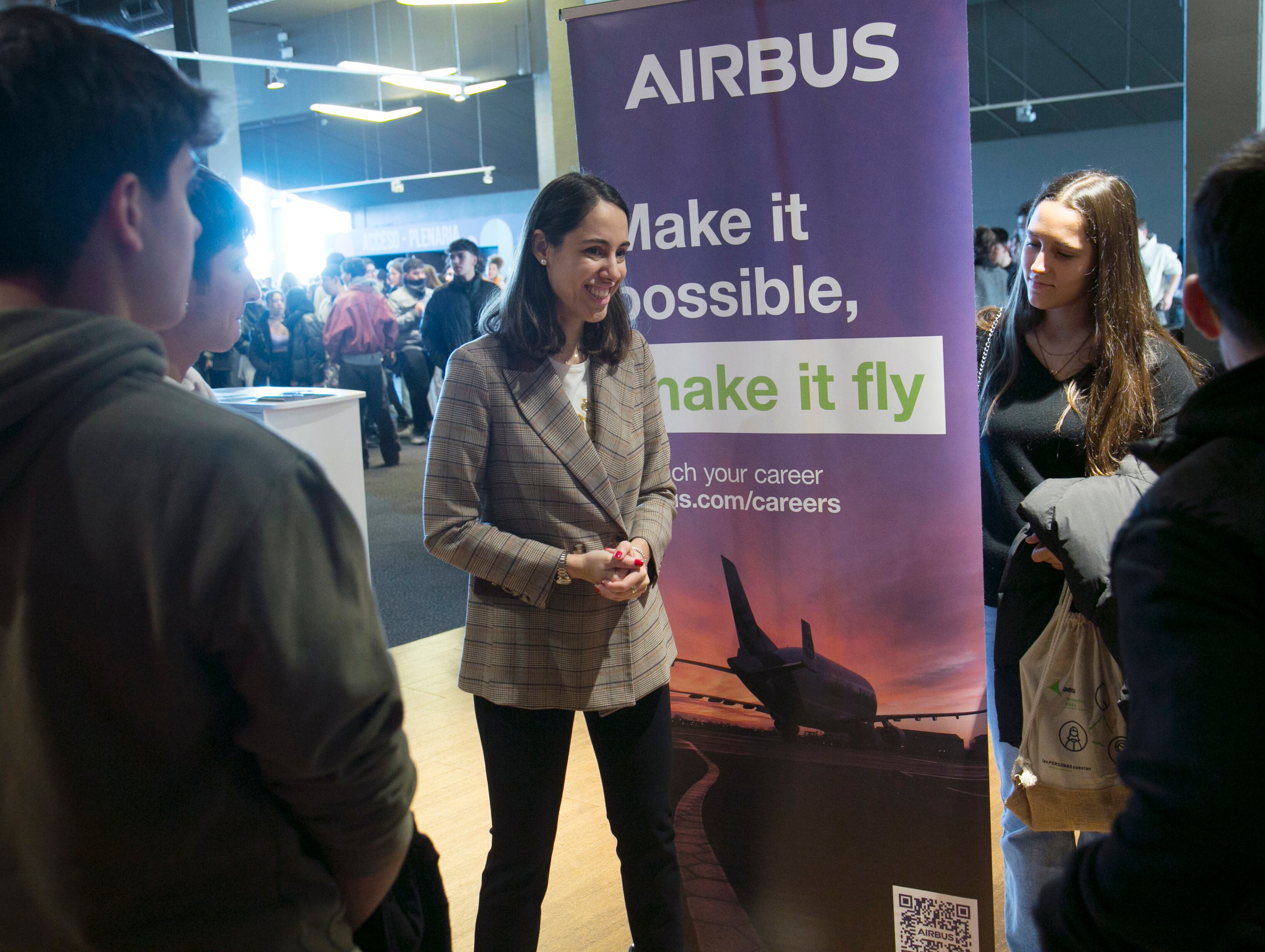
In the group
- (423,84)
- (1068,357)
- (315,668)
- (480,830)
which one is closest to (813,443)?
(1068,357)

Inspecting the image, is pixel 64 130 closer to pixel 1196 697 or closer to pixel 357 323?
pixel 1196 697

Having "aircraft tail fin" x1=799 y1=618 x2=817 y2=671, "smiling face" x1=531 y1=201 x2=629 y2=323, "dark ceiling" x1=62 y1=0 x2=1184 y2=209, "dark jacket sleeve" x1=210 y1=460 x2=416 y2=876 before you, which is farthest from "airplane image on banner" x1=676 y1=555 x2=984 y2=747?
"dark ceiling" x1=62 y1=0 x2=1184 y2=209

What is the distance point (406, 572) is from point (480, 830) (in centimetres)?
328

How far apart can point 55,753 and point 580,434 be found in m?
1.09

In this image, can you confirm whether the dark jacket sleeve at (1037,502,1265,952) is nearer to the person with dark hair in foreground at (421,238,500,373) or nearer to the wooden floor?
the wooden floor

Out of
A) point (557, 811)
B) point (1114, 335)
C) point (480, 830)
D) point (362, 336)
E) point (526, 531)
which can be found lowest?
point (480, 830)

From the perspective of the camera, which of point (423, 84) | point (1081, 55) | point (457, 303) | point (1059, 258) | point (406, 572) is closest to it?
point (1059, 258)

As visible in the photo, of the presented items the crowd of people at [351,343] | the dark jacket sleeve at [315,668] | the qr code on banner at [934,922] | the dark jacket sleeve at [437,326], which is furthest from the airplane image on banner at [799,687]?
the crowd of people at [351,343]

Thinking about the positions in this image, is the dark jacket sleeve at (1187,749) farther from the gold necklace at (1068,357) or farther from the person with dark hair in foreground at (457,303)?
the person with dark hair in foreground at (457,303)

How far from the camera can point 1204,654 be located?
2.51 feet

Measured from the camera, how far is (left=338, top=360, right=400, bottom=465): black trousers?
29.1 feet

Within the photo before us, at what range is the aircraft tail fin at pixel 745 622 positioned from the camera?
220 cm

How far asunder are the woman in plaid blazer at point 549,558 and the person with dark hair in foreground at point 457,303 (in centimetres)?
486

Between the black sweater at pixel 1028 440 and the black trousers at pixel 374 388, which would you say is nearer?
the black sweater at pixel 1028 440
